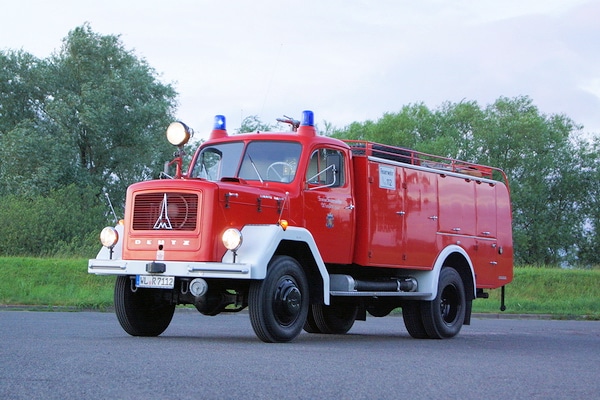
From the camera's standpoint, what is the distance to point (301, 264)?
13.0m

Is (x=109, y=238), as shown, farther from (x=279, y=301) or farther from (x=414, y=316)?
(x=414, y=316)

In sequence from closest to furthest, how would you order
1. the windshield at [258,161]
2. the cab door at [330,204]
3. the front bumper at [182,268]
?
the front bumper at [182,268]
the cab door at [330,204]
the windshield at [258,161]

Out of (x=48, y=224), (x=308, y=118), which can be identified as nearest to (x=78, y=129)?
(x=48, y=224)

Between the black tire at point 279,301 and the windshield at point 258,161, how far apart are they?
162 centimetres

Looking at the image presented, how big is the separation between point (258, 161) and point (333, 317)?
3.67 m

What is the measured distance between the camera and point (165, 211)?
12.4 meters

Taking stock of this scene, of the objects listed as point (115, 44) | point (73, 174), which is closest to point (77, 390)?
point (73, 174)

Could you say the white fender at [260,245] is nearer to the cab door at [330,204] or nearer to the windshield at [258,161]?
the cab door at [330,204]

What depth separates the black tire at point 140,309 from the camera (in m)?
12.9

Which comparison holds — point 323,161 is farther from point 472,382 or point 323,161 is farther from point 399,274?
point 472,382

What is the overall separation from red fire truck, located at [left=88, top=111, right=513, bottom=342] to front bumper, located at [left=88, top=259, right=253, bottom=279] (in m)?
0.02

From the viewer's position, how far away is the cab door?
1335 centimetres

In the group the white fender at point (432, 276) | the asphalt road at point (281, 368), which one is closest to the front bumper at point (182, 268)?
the asphalt road at point (281, 368)

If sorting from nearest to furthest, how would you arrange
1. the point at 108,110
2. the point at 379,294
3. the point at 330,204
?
1. the point at 330,204
2. the point at 379,294
3. the point at 108,110
